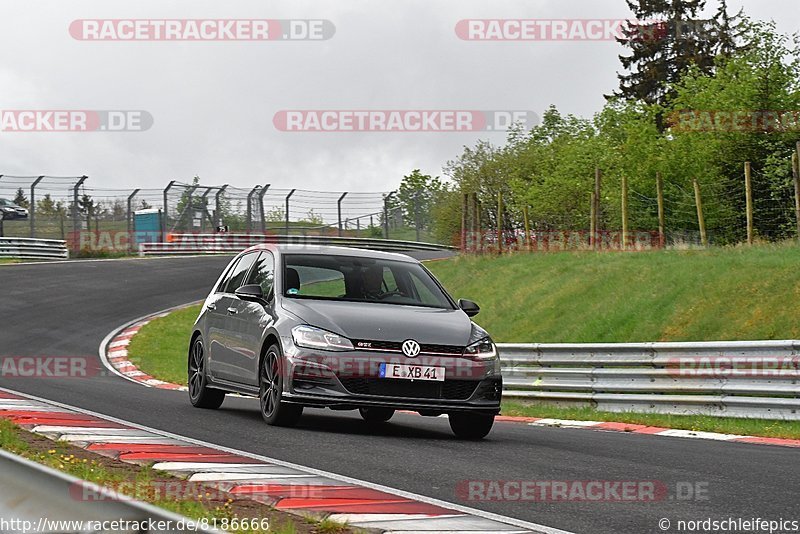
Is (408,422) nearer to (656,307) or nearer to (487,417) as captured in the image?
(487,417)

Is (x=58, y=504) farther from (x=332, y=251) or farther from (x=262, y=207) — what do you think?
(x=262, y=207)

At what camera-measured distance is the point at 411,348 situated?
9.40m

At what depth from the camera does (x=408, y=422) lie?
39.8ft

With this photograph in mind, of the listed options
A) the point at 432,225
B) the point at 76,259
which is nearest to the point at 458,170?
the point at 432,225

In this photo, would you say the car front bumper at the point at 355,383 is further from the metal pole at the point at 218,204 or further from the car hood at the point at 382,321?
the metal pole at the point at 218,204

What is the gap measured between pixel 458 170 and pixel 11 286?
40.9 m

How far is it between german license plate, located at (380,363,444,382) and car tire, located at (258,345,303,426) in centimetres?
78

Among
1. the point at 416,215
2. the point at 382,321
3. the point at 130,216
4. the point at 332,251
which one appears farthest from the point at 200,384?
the point at 416,215

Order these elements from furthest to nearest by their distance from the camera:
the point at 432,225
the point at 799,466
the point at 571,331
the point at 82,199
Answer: the point at 432,225
the point at 82,199
the point at 571,331
the point at 799,466

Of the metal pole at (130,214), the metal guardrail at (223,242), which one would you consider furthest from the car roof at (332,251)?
the metal guardrail at (223,242)

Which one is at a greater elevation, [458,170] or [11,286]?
[458,170]

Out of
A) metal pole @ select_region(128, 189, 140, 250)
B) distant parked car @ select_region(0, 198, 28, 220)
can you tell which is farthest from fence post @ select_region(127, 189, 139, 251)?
distant parked car @ select_region(0, 198, 28, 220)

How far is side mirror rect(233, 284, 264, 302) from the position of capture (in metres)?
10.5

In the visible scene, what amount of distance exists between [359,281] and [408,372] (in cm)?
154
